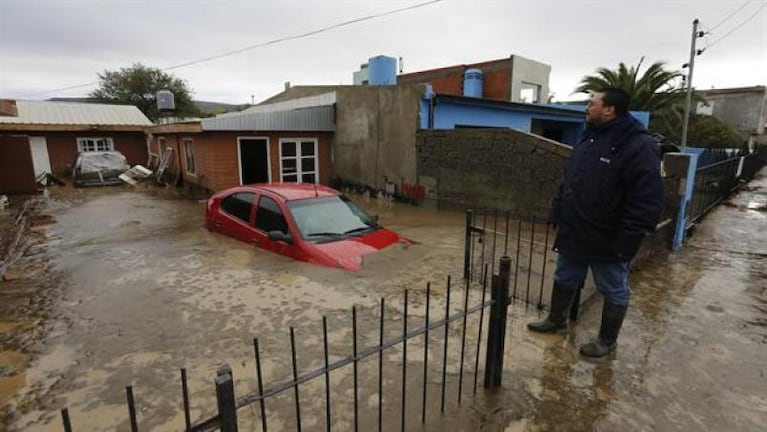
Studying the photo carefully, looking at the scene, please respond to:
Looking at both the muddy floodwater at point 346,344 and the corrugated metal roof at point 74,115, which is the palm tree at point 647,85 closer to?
the muddy floodwater at point 346,344

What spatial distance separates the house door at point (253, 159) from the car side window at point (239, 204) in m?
6.71

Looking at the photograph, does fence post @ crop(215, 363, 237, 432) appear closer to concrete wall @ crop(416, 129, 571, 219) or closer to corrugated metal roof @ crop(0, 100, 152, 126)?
concrete wall @ crop(416, 129, 571, 219)

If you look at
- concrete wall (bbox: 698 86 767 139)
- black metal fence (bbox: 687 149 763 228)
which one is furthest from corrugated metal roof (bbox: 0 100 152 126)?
concrete wall (bbox: 698 86 767 139)

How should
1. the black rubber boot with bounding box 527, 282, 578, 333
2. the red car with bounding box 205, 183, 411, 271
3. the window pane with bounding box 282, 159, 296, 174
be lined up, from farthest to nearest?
1. the window pane with bounding box 282, 159, 296, 174
2. the red car with bounding box 205, 183, 411, 271
3. the black rubber boot with bounding box 527, 282, 578, 333

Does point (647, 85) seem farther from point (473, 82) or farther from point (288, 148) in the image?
point (288, 148)

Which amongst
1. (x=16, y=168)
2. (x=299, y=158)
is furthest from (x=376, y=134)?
(x=16, y=168)

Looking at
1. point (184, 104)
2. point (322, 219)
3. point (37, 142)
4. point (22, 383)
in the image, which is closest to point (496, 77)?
point (322, 219)

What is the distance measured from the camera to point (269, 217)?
579cm

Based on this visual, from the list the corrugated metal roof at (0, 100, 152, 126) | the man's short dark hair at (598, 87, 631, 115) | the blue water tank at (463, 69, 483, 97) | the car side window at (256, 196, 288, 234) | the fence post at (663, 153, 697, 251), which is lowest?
the car side window at (256, 196, 288, 234)

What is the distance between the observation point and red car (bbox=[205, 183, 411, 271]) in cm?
520

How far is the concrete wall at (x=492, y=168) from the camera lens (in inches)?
335

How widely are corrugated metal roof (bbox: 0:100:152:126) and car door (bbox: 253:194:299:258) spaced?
19956mm

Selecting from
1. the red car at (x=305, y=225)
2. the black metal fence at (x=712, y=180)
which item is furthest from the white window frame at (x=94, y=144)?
the black metal fence at (x=712, y=180)

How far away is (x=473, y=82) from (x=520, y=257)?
13544 mm
